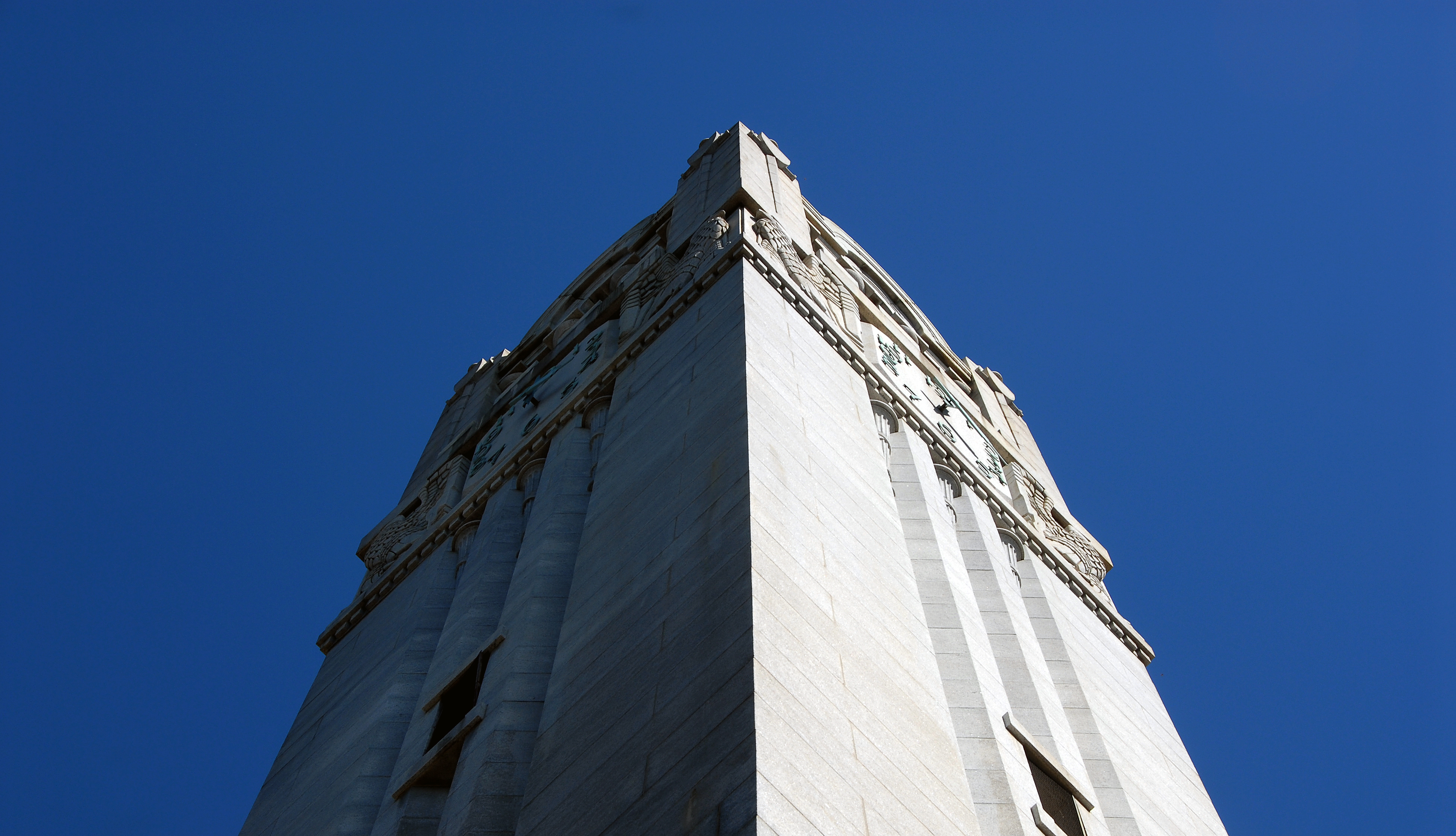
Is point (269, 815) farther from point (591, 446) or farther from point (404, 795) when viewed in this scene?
point (591, 446)

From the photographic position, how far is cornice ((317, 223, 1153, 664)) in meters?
22.3

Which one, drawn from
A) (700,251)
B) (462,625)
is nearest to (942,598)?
(462,625)

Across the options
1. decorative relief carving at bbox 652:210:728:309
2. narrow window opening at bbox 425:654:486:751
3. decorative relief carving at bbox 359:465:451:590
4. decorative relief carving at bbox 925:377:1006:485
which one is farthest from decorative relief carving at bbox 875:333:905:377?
narrow window opening at bbox 425:654:486:751

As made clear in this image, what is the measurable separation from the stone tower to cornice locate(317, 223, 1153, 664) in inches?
2.0

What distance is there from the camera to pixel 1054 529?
25953mm

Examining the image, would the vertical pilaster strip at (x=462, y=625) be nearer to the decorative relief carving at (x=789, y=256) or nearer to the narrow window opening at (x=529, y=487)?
the narrow window opening at (x=529, y=487)

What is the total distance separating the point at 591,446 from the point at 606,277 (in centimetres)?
1094

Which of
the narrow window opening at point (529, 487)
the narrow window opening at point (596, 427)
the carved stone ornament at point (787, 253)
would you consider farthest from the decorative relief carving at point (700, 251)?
the narrow window opening at point (529, 487)

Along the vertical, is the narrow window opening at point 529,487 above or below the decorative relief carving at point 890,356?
below

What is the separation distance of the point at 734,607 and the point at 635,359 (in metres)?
11.1

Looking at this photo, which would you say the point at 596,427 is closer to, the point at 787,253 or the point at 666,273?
the point at 666,273

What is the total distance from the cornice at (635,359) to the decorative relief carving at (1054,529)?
676 mm

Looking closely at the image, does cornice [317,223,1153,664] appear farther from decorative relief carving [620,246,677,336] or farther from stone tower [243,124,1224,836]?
decorative relief carving [620,246,677,336]

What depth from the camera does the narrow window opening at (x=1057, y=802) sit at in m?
15.5
